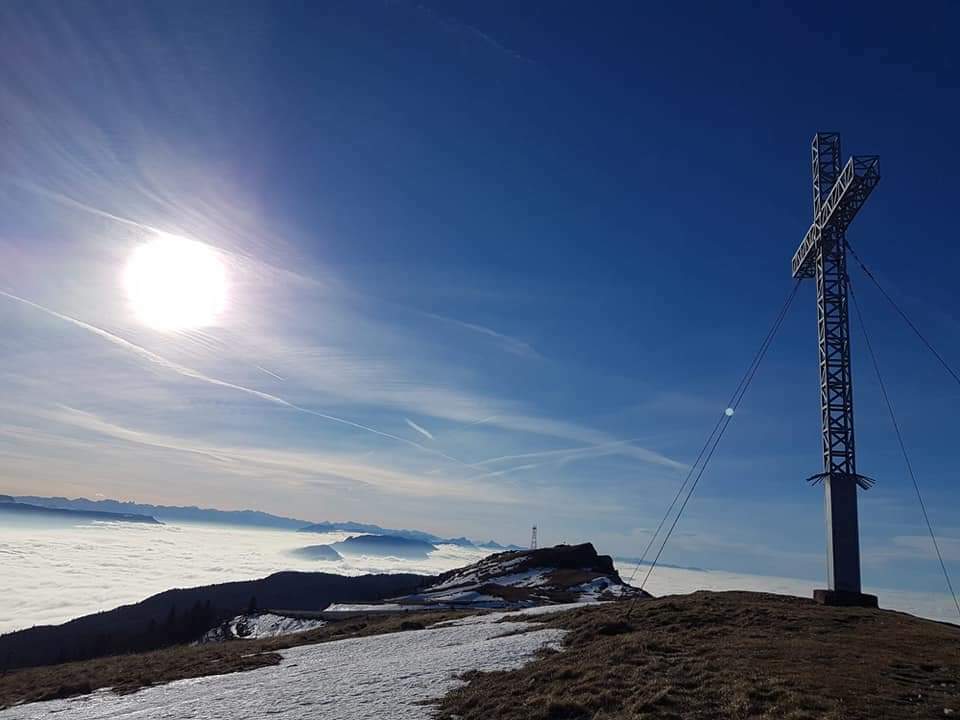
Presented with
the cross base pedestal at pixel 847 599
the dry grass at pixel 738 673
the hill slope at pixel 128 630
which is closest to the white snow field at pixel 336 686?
the dry grass at pixel 738 673

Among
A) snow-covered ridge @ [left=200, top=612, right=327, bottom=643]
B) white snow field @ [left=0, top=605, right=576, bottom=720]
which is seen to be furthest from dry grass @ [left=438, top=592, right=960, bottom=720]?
snow-covered ridge @ [left=200, top=612, right=327, bottom=643]

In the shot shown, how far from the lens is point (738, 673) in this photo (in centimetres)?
1752

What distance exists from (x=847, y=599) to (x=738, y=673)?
1929cm

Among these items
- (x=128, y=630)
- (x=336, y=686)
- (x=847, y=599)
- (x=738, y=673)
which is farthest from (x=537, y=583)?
(x=128, y=630)

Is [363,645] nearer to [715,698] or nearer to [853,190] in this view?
[715,698]

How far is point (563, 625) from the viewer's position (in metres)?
30.8

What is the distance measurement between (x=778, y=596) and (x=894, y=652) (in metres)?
16.4

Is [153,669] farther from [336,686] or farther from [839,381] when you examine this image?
[839,381]

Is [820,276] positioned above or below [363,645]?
above

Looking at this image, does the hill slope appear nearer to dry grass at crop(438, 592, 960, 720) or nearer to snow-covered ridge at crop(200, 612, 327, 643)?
snow-covered ridge at crop(200, 612, 327, 643)

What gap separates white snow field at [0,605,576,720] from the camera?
19422 mm

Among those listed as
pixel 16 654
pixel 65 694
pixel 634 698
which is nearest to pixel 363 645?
pixel 65 694

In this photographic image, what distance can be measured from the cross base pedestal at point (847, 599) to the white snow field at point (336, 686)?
14944 mm

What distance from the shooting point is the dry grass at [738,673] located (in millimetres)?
14883
